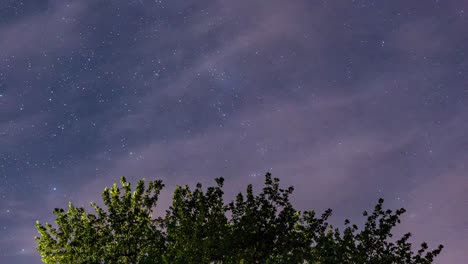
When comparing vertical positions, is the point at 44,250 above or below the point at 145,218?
below

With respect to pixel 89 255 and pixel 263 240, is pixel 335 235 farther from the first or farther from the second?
pixel 89 255

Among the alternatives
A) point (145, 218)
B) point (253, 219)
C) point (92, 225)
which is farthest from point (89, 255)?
point (253, 219)

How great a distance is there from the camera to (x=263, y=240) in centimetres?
3444

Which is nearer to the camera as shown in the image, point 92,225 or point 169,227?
point 169,227

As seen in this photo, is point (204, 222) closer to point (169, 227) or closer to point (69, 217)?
point (169, 227)

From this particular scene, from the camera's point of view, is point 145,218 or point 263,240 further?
point 145,218

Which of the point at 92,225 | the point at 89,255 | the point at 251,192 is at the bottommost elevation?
the point at 89,255

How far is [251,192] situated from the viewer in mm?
36125

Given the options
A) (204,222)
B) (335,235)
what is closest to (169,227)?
(204,222)

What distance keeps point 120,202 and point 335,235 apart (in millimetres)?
16524

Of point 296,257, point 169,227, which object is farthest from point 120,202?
point 296,257

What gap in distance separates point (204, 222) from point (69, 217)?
1109 cm

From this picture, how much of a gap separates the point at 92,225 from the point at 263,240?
12949 mm

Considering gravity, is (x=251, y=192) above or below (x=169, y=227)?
above
